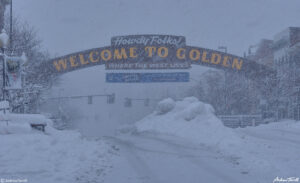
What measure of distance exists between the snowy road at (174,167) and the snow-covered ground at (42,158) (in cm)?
59

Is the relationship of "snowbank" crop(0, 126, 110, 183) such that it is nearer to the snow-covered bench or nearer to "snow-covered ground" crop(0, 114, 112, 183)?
"snow-covered ground" crop(0, 114, 112, 183)

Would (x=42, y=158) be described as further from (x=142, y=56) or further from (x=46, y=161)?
(x=142, y=56)

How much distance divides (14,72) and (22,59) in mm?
605

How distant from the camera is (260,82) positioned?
28750mm

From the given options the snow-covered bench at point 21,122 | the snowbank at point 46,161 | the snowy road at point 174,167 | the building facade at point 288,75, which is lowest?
the snowy road at point 174,167

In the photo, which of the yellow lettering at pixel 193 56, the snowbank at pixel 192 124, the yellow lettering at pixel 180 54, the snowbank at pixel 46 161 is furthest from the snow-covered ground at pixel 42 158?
the yellow lettering at pixel 193 56

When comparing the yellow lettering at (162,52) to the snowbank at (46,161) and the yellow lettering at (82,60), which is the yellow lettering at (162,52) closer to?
the yellow lettering at (82,60)

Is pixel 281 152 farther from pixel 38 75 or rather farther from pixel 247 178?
pixel 38 75

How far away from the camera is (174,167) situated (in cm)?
965

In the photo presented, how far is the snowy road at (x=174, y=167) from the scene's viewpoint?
323 inches

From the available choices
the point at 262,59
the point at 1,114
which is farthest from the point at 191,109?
the point at 262,59

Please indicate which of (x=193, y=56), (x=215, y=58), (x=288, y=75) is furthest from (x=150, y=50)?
(x=288, y=75)

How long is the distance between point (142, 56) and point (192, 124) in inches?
298

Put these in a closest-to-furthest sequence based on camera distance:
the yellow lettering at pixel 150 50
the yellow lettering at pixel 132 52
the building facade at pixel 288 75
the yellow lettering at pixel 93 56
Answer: the yellow lettering at pixel 150 50, the yellow lettering at pixel 132 52, the yellow lettering at pixel 93 56, the building facade at pixel 288 75
